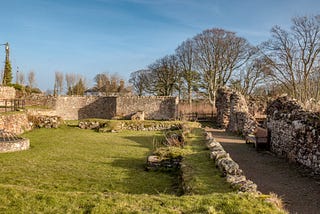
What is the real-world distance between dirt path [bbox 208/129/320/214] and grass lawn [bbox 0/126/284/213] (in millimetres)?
1604

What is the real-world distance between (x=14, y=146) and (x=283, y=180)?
10.8 metres

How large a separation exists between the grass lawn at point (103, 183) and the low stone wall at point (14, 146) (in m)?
0.40

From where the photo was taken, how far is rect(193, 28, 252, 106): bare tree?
35469 millimetres

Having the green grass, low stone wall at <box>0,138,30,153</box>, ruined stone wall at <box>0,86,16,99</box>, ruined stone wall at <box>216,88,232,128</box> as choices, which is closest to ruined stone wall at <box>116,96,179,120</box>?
ruined stone wall at <box>216,88,232,128</box>

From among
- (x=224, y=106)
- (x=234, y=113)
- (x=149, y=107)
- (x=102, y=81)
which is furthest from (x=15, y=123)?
(x=102, y=81)

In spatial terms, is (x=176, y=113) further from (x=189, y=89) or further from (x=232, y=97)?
(x=232, y=97)

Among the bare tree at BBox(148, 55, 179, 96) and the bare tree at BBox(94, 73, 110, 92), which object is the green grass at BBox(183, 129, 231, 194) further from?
the bare tree at BBox(94, 73, 110, 92)

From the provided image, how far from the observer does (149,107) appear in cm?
3494

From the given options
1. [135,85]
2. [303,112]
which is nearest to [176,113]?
[135,85]

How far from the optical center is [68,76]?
52938mm

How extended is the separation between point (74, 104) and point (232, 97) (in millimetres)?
20583

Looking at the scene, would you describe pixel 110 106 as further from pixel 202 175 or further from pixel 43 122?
pixel 202 175

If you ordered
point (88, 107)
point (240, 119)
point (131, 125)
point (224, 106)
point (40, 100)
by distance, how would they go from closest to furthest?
point (240, 119) → point (131, 125) → point (224, 106) → point (40, 100) → point (88, 107)

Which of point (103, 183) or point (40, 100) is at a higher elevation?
point (40, 100)
